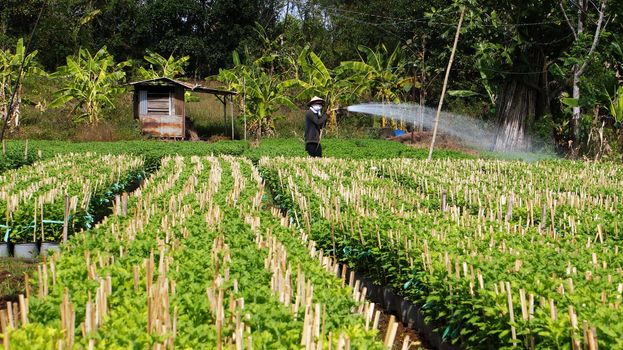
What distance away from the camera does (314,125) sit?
728 inches

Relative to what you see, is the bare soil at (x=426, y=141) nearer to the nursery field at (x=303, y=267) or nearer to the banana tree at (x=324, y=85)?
the banana tree at (x=324, y=85)

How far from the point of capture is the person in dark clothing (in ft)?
59.4

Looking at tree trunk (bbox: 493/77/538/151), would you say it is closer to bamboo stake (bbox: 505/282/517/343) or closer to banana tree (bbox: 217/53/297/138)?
banana tree (bbox: 217/53/297/138)

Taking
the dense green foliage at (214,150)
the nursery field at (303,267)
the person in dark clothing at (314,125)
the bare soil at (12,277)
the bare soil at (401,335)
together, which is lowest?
the bare soil at (401,335)

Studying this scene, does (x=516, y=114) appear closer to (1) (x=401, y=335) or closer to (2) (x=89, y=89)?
(2) (x=89, y=89)

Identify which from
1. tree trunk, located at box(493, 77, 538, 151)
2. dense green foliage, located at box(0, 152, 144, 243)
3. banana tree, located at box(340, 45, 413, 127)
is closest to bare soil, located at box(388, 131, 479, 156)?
banana tree, located at box(340, 45, 413, 127)

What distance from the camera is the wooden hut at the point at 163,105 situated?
29.3m

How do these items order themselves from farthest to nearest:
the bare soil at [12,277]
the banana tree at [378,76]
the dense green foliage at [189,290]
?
the banana tree at [378,76] < the bare soil at [12,277] < the dense green foliage at [189,290]

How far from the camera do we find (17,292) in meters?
7.72

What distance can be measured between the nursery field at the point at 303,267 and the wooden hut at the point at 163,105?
16525 mm

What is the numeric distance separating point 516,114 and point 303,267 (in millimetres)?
20462

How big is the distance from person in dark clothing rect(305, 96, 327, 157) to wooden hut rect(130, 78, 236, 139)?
34.3ft

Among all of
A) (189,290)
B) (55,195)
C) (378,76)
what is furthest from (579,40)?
(189,290)

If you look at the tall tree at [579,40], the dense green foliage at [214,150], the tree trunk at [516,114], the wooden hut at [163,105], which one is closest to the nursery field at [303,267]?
the dense green foliage at [214,150]
